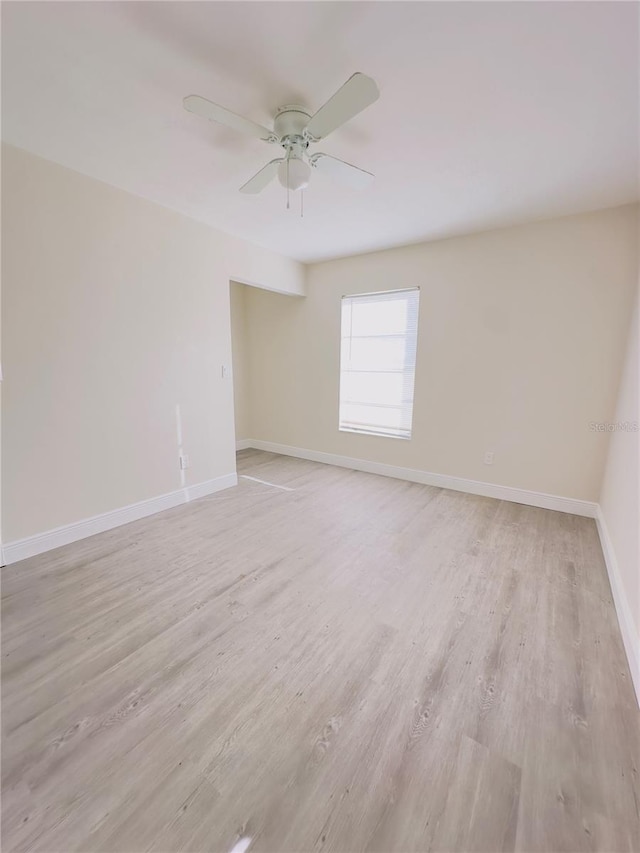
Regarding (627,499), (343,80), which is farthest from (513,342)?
(343,80)

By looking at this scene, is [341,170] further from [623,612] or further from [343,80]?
[623,612]

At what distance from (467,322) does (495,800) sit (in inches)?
129

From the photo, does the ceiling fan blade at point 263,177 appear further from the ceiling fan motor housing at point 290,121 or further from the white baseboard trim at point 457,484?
the white baseboard trim at point 457,484

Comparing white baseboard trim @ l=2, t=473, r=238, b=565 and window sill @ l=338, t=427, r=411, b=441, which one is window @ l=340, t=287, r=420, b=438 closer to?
window sill @ l=338, t=427, r=411, b=441

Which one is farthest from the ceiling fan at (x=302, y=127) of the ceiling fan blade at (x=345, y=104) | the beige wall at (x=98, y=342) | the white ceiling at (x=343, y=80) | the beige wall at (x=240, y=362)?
the beige wall at (x=240, y=362)

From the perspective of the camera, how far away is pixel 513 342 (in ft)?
10.1

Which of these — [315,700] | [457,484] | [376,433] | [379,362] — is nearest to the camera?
[315,700]

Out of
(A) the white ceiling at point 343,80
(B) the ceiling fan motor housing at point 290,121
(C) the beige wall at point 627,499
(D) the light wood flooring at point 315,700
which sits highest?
(A) the white ceiling at point 343,80

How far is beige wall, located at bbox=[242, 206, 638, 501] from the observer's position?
107 inches

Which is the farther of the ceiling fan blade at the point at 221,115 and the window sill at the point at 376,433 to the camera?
the window sill at the point at 376,433

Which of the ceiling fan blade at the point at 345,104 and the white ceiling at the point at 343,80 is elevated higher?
the white ceiling at the point at 343,80

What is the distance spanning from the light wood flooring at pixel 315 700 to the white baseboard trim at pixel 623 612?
53 mm

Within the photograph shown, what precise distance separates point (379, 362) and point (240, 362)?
7.12ft

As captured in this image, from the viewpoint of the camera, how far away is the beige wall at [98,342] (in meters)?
2.08
